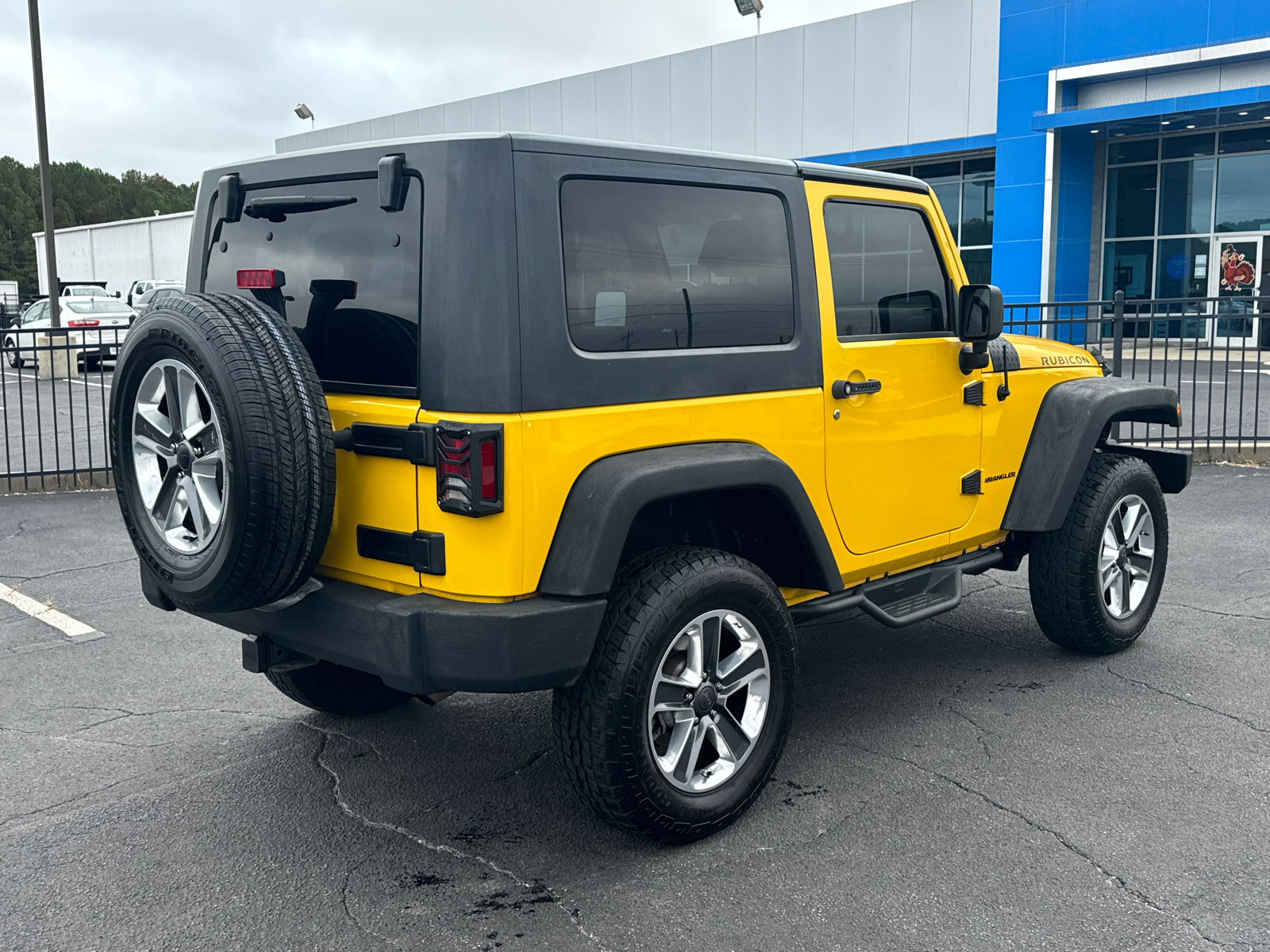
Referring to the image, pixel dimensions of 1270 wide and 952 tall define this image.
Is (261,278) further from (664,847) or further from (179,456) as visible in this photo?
(664,847)

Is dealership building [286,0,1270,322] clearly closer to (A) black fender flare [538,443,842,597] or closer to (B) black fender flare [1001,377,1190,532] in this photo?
(B) black fender flare [1001,377,1190,532]

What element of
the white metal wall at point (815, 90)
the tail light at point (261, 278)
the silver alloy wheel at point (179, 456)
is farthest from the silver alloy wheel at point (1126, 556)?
the white metal wall at point (815, 90)

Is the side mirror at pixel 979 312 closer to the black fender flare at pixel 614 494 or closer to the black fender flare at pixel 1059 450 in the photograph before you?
the black fender flare at pixel 1059 450

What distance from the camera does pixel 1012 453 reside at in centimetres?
482

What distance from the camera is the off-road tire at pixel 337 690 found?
4336 millimetres

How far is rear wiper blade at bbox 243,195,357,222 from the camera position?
132 inches

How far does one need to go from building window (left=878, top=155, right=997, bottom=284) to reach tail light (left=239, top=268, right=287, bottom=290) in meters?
24.8

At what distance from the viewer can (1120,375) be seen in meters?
10.5

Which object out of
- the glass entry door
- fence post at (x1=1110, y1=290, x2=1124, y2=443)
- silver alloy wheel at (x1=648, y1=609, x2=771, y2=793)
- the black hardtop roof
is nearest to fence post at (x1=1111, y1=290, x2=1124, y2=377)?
fence post at (x1=1110, y1=290, x2=1124, y2=443)

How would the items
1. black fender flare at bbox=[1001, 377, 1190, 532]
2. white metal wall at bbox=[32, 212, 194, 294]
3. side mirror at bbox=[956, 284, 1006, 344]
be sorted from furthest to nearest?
white metal wall at bbox=[32, 212, 194, 294] → black fender flare at bbox=[1001, 377, 1190, 532] → side mirror at bbox=[956, 284, 1006, 344]

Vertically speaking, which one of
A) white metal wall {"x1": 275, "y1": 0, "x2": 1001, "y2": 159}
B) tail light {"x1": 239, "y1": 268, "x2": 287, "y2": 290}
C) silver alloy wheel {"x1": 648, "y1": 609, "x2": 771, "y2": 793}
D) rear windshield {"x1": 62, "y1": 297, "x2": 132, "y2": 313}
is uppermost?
white metal wall {"x1": 275, "y1": 0, "x2": 1001, "y2": 159}

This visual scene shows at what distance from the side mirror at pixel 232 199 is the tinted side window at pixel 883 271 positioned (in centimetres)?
199

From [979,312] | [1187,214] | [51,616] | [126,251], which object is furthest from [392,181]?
[126,251]

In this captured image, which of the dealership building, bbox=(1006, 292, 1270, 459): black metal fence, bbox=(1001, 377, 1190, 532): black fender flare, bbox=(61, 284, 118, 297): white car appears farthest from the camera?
bbox=(61, 284, 118, 297): white car
